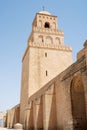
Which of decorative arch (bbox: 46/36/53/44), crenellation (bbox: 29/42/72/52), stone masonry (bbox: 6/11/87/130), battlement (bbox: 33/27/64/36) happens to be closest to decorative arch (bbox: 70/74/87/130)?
stone masonry (bbox: 6/11/87/130)

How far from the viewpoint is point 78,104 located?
30.7 feet

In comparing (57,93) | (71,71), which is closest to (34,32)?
(57,93)

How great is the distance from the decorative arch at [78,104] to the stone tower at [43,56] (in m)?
9.81

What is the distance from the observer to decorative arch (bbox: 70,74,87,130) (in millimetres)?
8992

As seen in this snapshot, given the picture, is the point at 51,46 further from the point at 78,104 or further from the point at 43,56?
the point at 78,104

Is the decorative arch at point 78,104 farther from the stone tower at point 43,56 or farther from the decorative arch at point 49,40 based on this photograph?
the decorative arch at point 49,40

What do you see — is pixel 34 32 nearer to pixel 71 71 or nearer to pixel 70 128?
pixel 71 71

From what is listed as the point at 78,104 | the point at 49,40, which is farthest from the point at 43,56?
the point at 78,104

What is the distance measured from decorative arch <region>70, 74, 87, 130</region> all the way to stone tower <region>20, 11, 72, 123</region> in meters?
9.81

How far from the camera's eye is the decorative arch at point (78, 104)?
8.99 metres

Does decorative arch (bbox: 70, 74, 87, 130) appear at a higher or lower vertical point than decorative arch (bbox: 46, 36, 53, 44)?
lower

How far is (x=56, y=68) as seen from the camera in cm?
2064

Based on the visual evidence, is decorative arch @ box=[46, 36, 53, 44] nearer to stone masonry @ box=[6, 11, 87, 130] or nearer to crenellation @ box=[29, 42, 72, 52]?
stone masonry @ box=[6, 11, 87, 130]

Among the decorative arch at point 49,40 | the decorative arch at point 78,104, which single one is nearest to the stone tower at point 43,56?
the decorative arch at point 49,40
